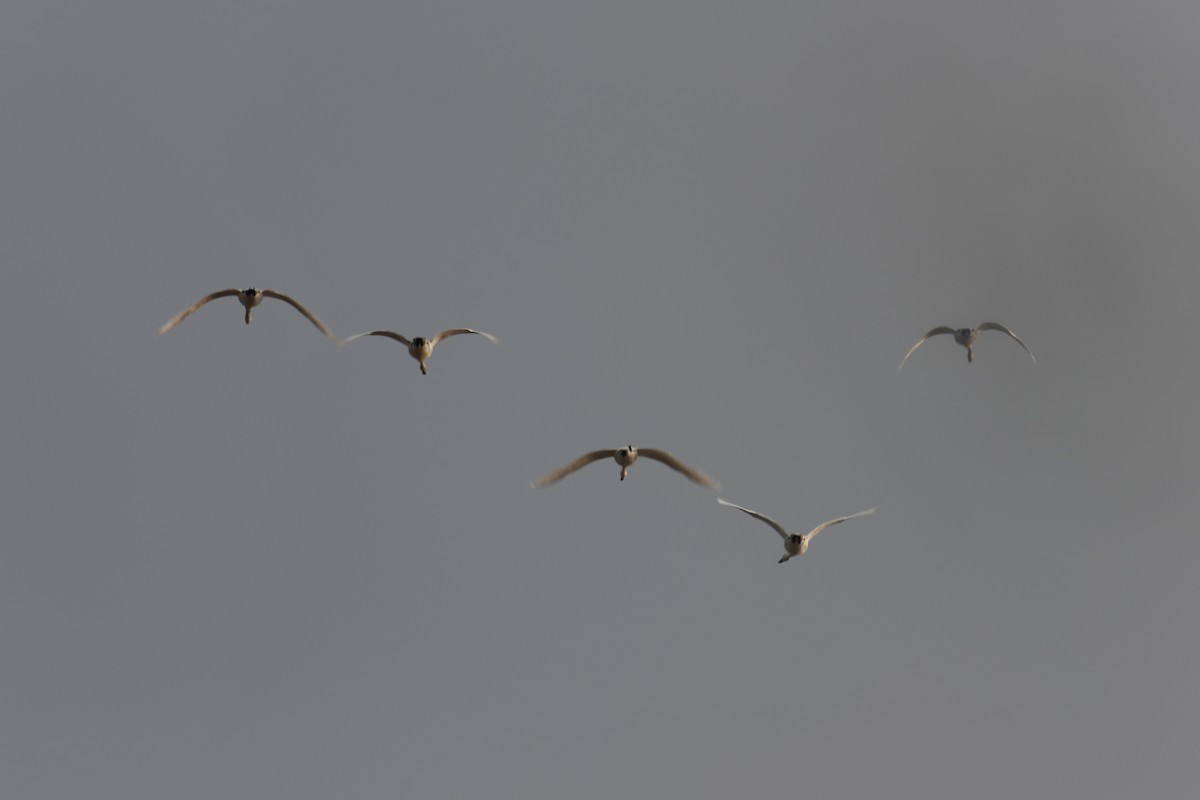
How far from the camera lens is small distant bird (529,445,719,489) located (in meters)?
44.9

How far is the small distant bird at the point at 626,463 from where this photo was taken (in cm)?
4488

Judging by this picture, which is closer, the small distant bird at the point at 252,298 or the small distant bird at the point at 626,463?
the small distant bird at the point at 626,463

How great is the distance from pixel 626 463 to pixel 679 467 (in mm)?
4718

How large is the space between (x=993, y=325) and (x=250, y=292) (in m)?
28.2

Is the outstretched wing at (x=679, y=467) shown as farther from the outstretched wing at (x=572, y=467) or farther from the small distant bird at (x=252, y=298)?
the small distant bird at (x=252, y=298)

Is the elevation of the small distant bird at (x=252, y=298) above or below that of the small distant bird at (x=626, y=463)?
above

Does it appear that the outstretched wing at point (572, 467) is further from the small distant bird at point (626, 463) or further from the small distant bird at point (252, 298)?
the small distant bird at point (252, 298)

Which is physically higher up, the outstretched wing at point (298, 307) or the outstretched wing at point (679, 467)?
the outstretched wing at point (298, 307)

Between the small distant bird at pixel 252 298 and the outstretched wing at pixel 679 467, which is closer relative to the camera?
the outstretched wing at pixel 679 467

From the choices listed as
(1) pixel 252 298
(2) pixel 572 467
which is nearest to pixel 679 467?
(2) pixel 572 467

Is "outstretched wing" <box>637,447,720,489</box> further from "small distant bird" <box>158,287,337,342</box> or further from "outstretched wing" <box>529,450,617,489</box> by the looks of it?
"small distant bird" <box>158,287,337,342</box>

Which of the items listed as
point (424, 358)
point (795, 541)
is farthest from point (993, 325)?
point (424, 358)

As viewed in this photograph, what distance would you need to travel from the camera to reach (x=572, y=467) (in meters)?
47.3

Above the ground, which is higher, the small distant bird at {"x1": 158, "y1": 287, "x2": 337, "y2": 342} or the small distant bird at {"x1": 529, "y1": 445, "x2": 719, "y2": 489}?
the small distant bird at {"x1": 158, "y1": 287, "x2": 337, "y2": 342}
